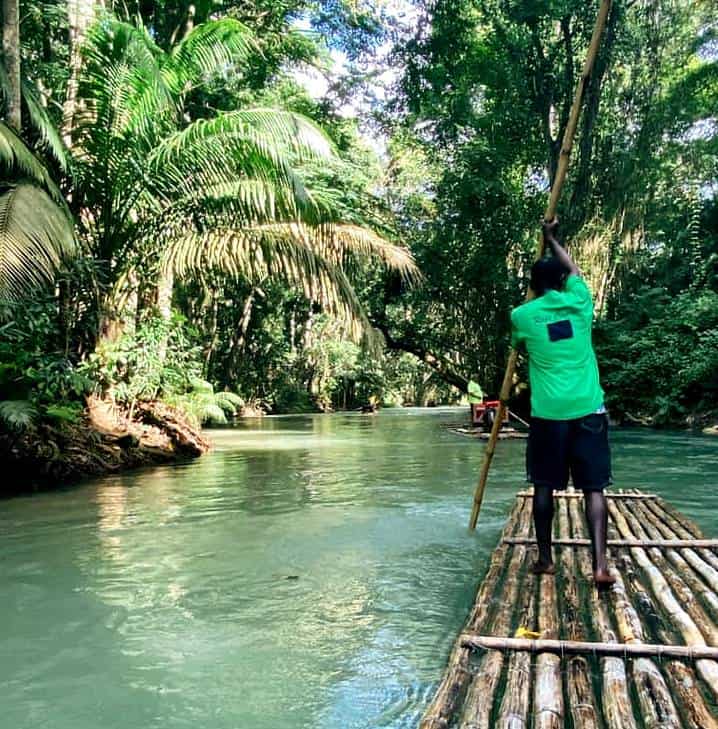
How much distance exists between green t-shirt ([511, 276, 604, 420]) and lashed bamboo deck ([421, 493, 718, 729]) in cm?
80

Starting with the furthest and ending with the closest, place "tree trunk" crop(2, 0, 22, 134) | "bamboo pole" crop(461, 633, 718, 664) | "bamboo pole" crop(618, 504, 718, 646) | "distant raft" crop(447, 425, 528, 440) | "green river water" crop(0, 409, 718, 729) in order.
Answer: "distant raft" crop(447, 425, 528, 440) → "tree trunk" crop(2, 0, 22, 134) → "bamboo pole" crop(618, 504, 718, 646) → "green river water" crop(0, 409, 718, 729) → "bamboo pole" crop(461, 633, 718, 664)

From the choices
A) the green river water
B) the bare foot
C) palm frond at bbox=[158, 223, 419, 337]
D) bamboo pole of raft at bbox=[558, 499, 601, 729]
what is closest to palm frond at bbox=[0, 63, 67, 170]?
palm frond at bbox=[158, 223, 419, 337]

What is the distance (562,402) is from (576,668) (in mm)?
1325

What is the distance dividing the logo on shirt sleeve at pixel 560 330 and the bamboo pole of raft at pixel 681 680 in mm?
1173

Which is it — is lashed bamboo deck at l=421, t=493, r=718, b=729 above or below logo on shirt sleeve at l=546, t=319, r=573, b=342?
below

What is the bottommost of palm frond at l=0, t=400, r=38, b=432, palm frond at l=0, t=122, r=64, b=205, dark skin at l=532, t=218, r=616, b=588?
dark skin at l=532, t=218, r=616, b=588

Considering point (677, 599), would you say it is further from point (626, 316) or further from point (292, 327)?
point (292, 327)

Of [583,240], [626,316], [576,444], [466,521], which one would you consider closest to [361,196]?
[583,240]

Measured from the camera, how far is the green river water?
250 centimetres

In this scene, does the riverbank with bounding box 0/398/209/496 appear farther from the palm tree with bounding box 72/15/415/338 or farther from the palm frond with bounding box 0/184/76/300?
the palm frond with bounding box 0/184/76/300

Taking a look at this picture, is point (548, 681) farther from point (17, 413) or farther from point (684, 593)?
point (17, 413)

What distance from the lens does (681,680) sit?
2238 millimetres

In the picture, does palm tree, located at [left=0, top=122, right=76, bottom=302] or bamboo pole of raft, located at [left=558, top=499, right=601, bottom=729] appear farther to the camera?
palm tree, located at [left=0, top=122, right=76, bottom=302]

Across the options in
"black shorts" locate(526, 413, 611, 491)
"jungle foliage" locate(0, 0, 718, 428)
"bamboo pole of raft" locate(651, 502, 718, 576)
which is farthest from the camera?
"jungle foliage" locate(0, 0, 718, 428)
